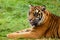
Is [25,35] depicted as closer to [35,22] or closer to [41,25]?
[35,22]

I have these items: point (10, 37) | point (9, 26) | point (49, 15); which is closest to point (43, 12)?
point (49, 15)

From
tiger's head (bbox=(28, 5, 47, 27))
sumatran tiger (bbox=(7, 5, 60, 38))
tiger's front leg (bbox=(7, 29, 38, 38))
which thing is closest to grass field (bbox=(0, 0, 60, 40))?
tiger's front leg (bbox=(7, 29, 38, 38))

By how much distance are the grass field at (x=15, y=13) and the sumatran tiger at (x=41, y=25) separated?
0.71 m

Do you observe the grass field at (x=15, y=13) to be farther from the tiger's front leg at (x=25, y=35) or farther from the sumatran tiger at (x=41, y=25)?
the sumatran tiger at (x=41, y=25)

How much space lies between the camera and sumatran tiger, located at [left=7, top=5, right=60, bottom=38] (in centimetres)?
1053

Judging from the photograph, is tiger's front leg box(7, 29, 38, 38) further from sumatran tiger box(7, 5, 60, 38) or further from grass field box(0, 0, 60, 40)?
grass field box(0, 0, 60, 40)

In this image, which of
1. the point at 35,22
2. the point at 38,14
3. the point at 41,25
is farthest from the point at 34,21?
the point at 41,25

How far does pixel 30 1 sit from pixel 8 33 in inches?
225

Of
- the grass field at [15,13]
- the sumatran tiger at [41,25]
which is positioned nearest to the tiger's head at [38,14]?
the sumatran tiger at [41,25]

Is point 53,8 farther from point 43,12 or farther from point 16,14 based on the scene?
point 43,12

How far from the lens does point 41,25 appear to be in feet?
35.3

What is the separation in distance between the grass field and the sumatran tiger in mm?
710

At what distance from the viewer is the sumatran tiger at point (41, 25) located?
10.5 m

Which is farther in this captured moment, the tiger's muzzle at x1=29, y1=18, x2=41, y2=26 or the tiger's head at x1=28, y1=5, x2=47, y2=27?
the tiger's head at x1=28, y1=5, x2=47, y2=27
